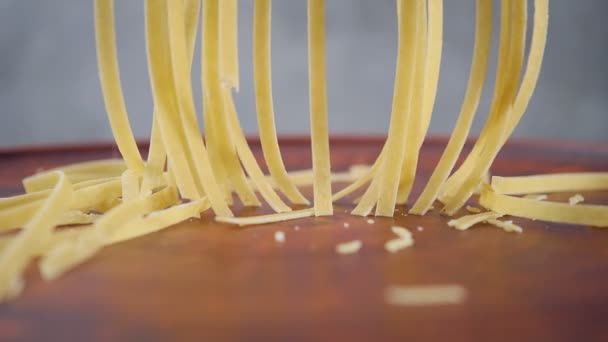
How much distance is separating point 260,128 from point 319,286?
203 mm

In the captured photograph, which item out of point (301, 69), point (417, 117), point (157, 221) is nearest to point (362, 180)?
point (417, 117)

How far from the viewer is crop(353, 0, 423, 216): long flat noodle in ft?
1.53

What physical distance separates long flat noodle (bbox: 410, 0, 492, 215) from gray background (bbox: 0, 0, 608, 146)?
1024mm

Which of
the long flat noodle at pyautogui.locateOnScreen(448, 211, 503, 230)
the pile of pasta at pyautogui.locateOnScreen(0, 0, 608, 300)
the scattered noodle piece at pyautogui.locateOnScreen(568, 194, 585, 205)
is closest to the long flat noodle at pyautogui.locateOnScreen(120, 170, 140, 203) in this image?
the pile of pasta at pyautogui.locateOnScreen(0, 0, 608, 300)

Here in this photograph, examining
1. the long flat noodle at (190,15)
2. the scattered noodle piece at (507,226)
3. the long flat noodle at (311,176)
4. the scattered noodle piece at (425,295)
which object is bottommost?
the long flat noodle at (311,176)

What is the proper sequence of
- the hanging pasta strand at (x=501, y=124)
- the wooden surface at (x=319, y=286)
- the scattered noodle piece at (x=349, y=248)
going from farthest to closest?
the hanging pasta strand at (x=501, y=124) → the scattered noodle piece at (x=349, y=248) → the wooden surface at (x=319, y=286)

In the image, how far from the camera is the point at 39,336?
0.92 feet

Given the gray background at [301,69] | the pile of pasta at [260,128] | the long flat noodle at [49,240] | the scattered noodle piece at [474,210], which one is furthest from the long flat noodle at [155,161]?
the gray background at [301,69]

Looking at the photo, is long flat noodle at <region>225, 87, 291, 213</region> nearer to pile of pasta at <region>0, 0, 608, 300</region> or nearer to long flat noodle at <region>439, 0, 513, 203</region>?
pile of pasta at <region>0, 0, 608, 300</region>

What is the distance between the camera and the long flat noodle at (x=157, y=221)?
16.5 inches

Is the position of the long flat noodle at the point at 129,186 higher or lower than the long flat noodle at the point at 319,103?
lower

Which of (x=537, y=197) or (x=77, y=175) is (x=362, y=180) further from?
(x=77, y=175)

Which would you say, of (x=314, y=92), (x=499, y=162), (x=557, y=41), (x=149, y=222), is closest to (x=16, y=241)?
(x=149, y=222)

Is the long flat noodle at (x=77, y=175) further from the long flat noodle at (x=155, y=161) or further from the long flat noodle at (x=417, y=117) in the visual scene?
the long flat noodle at (x=417, y=117)
